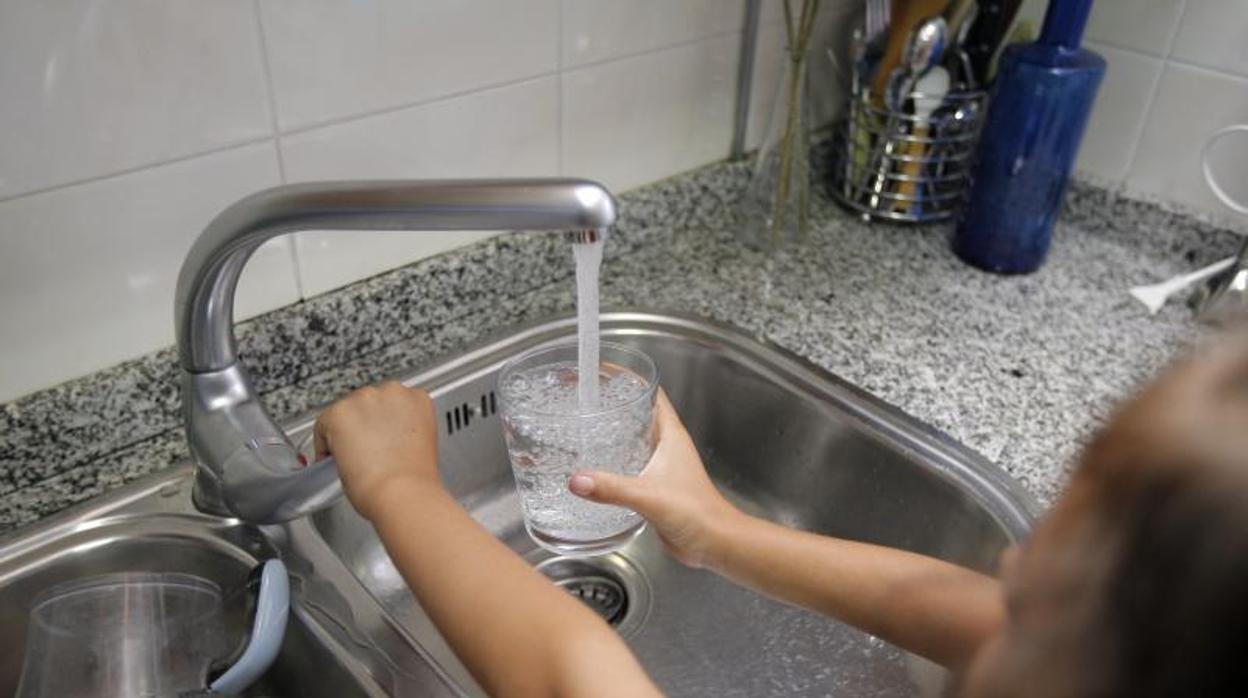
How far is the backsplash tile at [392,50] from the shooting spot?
738 mm

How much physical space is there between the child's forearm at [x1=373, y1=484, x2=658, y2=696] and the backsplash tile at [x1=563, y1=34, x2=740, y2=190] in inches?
18.4

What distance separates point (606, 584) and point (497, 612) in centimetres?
36

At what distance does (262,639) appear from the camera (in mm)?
612

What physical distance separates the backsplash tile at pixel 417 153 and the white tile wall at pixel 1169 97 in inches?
25.4

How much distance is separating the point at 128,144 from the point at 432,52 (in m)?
0.25

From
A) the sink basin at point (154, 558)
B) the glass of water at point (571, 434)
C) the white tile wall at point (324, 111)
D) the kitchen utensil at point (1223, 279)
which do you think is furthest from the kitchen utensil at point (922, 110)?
the sink basin at point (154, 558)

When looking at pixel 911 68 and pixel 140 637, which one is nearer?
pixel 140 637

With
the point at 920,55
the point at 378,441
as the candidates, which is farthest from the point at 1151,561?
the point at 920,55

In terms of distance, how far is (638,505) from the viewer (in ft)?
2.19

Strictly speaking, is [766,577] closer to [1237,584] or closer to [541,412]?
[541,412]

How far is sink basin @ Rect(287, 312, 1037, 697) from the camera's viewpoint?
787 mm

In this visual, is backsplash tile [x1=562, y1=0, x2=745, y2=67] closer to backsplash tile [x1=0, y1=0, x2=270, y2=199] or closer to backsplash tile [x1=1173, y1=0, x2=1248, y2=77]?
backsplash tile [x1=0, y1=0, x2=270, y2=199]

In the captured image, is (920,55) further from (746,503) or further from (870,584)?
(870,584)

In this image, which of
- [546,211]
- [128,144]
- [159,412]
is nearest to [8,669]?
[159,412]
